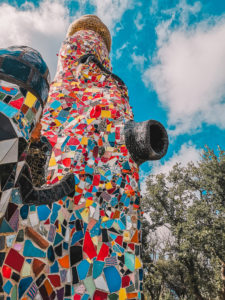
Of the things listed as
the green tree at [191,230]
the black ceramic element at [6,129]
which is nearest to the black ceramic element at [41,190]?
the black ceramic element at [6,129]

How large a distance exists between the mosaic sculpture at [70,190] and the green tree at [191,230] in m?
9.14

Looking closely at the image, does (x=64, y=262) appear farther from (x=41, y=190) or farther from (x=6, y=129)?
(x=6, y=129)

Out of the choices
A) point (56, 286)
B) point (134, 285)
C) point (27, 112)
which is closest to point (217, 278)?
point (134, 285)

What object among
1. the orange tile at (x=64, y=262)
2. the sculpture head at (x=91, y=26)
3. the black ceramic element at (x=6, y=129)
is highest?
the sculpture head at (x=91, y=26)

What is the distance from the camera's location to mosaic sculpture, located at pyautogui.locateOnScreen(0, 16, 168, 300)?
1.90 meters

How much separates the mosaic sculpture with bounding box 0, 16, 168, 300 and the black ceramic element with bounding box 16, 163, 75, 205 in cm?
1

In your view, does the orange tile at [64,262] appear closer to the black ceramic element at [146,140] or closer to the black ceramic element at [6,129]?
the black ceramic element at [6,129]

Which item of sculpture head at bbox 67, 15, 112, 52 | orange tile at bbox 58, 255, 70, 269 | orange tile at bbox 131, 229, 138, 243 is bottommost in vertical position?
orange tile at bbox 58, 255, 70, 269

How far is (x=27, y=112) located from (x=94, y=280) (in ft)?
6.29

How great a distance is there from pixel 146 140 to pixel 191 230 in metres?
9.78

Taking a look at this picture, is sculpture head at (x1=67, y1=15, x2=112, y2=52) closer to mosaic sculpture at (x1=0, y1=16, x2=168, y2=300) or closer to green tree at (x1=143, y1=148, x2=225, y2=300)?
mosaic sculpture at (x1=0, y1=16, x2=168, y2=300)

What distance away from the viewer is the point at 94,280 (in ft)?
8.23

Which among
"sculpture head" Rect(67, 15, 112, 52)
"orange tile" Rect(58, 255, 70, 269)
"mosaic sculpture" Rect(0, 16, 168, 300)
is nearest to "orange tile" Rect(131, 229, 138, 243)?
"mosaic sculpture" Rect(0, 16, 168, 300)

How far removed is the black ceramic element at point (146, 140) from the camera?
3.28 metres
